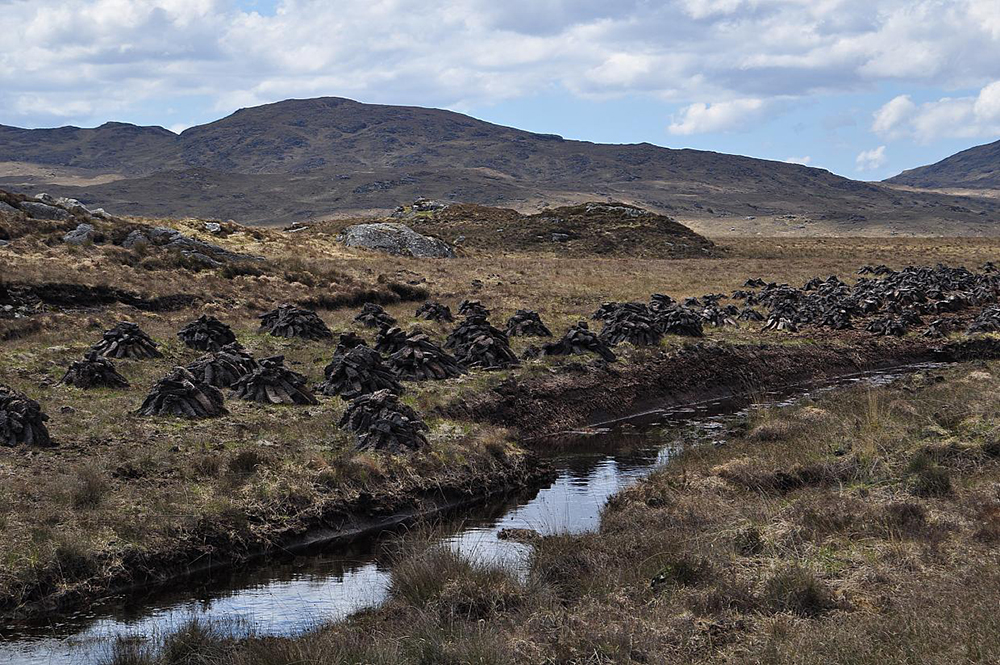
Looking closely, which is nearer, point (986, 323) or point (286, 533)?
point (286, 533)

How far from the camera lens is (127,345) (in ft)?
88.6

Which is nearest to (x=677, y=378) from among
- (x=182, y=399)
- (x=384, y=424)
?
(x=384, y=424)

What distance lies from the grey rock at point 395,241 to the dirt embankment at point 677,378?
135 feet

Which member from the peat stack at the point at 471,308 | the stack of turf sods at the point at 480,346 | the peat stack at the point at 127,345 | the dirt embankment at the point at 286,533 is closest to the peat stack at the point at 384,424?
the dirt embankment at the point at 286,533

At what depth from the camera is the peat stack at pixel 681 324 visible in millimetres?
35031

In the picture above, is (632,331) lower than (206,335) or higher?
lower

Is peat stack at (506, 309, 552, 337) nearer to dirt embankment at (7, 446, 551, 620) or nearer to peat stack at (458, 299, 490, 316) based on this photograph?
peat stack at (458, 299, 490, 316)

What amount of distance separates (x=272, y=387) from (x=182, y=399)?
2583 mm

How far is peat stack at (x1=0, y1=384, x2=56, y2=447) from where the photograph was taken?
17.6m

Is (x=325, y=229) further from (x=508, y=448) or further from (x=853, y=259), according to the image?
(x=508, y=448)

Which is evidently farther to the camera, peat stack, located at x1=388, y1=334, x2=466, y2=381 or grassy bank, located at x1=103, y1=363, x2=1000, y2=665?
peat stack, located at x1=388, y1=334, x2=466, y2=381

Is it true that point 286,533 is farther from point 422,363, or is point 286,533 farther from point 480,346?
point 480,346

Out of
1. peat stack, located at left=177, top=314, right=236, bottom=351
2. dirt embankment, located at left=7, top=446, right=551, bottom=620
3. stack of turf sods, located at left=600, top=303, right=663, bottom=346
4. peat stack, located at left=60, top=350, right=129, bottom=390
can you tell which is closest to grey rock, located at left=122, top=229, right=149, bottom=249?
peat stack, located at left=177, top=314, right=236, bottom=351

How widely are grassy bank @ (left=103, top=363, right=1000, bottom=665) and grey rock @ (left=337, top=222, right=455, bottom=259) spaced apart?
5624 cm
